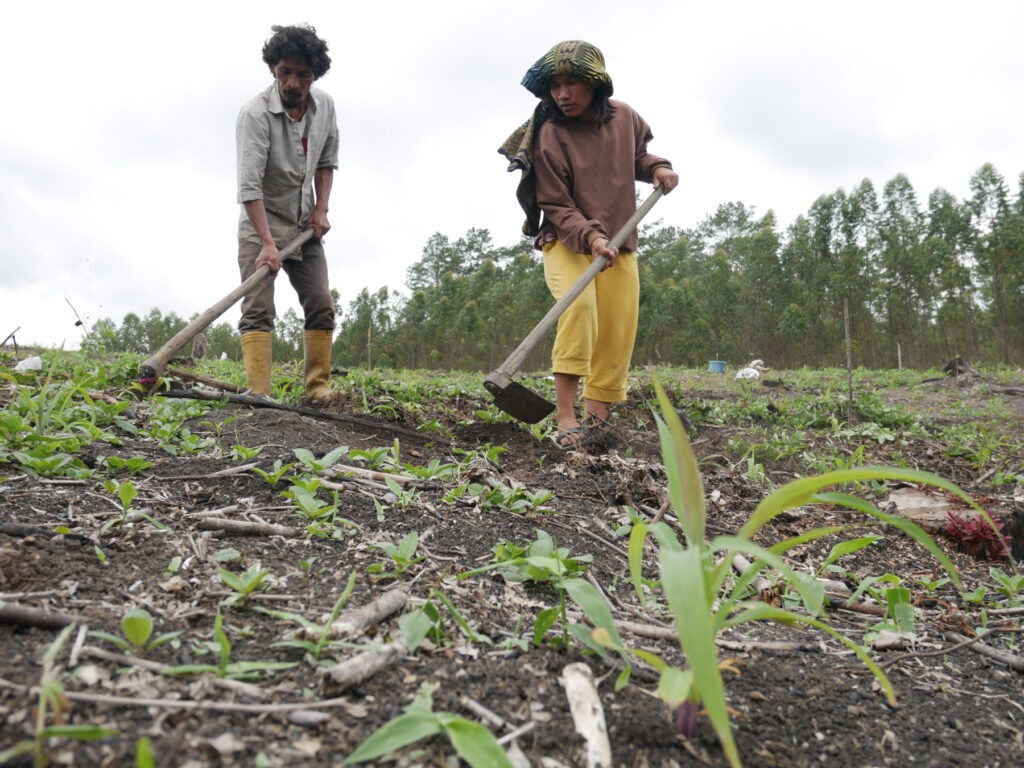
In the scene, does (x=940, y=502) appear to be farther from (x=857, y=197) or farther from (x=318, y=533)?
(x=857, y=197)

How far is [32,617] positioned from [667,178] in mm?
3440

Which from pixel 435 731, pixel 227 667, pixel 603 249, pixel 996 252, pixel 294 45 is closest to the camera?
pixel 435 731

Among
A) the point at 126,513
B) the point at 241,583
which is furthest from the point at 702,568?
the point at 126,513

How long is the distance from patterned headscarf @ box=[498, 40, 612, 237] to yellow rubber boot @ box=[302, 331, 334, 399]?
140 centimetres

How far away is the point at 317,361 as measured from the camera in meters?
3.73

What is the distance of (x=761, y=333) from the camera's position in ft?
113

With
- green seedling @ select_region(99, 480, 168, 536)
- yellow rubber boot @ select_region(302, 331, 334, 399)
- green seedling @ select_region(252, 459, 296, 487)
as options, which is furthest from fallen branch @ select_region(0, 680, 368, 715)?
yellow rubber boot @ select_region(302, 331, 334, 399)

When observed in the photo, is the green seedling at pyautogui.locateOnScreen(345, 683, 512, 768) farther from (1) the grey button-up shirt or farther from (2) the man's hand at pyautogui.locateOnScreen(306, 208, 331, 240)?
(2) the man's hand at pyautogui.locateOnScreen(306, 208, 331, 240)

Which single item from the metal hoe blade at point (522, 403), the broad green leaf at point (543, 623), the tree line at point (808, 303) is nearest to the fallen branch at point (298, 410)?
the metal hoe blade at point (522, 403)

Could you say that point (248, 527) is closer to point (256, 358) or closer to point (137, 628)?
point (137, 628)

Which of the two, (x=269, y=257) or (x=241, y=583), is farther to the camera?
(x=269, y=257)

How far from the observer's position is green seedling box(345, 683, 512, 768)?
2.18 feet

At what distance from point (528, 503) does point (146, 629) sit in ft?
3.65

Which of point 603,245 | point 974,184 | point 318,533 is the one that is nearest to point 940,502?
point 603,245
